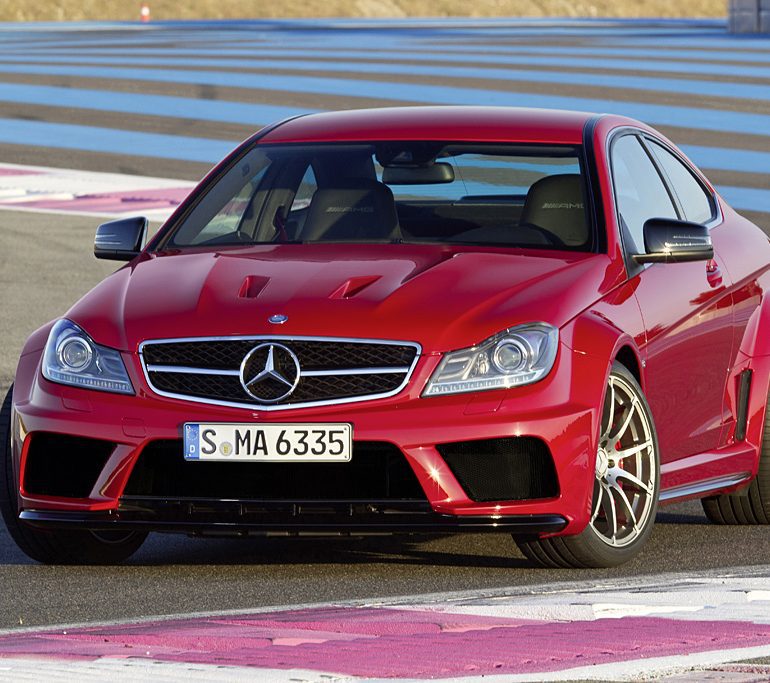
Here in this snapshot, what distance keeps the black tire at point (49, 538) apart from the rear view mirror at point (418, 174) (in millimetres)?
1644

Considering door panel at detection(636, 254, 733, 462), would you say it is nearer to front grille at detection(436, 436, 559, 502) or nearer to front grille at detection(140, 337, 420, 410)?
front grille at detection(436, 436, 559, 502)

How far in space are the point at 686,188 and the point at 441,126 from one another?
107cm

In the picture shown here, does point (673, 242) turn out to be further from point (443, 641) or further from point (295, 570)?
point (443, 641)

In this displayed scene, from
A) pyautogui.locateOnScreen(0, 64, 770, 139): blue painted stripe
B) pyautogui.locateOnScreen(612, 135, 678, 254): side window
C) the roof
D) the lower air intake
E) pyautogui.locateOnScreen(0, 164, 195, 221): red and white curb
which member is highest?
the roof

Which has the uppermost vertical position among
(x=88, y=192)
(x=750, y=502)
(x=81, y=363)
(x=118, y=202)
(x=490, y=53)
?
(x=81, y=363)

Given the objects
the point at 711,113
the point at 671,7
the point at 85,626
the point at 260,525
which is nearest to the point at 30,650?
the point at 85,626

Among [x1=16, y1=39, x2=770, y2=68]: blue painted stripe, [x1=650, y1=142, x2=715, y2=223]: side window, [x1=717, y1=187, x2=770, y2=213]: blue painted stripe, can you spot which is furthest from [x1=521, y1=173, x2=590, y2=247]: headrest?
[x1=16, y1=39, x2=770, y2=68]: blue painted stripe

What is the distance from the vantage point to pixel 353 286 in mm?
6559

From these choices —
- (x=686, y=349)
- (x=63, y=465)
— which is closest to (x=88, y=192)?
(x=686, y=349)

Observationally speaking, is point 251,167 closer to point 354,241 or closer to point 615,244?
point 354,241

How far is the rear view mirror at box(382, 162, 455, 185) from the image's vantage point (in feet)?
25.3

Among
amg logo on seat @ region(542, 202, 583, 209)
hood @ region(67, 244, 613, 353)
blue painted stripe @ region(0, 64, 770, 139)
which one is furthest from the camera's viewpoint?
blue painted stripe @ region(0, 64, 770, 139)

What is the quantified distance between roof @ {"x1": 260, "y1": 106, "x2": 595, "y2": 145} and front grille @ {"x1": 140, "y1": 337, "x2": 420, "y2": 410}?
64.7 inches

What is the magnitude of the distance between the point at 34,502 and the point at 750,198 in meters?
13.4
